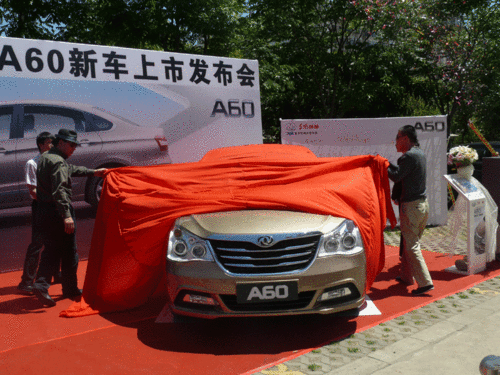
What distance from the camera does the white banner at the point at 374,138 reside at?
8820 mm

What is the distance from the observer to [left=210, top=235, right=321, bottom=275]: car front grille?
4.03 meters

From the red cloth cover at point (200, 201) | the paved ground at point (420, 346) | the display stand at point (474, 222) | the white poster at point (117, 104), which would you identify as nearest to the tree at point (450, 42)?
the white poster at point (117, 104)

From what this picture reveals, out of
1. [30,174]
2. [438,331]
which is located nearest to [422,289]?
[438,331]

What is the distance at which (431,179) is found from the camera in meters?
9.25

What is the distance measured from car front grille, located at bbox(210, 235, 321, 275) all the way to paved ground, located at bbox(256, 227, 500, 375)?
0.68m

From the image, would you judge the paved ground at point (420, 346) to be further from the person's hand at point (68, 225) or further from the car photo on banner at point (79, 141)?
the car photo on banner at point (79, 141)

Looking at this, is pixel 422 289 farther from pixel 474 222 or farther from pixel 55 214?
pixel 55 214

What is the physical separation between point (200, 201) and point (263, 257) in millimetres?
928

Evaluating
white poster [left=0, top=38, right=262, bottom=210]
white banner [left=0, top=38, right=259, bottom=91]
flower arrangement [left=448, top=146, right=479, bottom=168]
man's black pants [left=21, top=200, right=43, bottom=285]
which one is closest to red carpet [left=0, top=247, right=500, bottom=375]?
man's black pants [left=21, top=200, right=43, bottom=285]

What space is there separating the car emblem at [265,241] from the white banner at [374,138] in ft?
15.5

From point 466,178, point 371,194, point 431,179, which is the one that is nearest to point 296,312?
point 371,194

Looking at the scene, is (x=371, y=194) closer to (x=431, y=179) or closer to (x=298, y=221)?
(x=298, y=221)

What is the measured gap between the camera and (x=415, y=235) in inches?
217

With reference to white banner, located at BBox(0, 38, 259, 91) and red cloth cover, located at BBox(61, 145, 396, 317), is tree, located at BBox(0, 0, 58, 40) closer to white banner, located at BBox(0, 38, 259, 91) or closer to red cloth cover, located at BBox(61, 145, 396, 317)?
white banner, located at BBox(0, 38, 259, 91)
